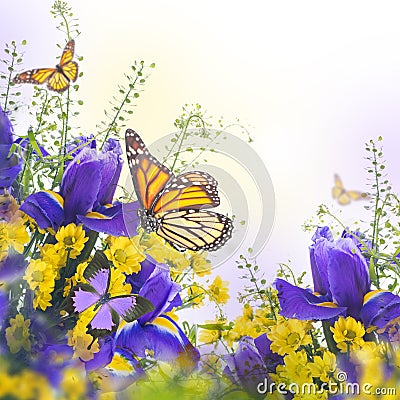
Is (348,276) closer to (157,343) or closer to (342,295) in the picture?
(342,295)

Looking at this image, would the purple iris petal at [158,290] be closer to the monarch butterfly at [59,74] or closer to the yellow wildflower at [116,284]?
the yellow wildflower at [116,284]

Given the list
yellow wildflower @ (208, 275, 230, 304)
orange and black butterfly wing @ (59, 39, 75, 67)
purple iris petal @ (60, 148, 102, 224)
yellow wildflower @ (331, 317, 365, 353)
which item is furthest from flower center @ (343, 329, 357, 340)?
orange and black butterfly wing @ (59, 39, 75, 67)

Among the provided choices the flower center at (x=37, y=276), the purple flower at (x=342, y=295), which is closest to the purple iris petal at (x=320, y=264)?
the purple flower at (x=342, y=295)

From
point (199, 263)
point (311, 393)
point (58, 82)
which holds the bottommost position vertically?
point (311, 393)

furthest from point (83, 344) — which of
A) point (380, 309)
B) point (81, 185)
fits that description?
point (380, 309)

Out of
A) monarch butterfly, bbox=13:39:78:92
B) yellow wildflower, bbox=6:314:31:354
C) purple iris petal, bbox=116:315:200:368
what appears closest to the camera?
yellow wildflower, bbox=6:314:31:354

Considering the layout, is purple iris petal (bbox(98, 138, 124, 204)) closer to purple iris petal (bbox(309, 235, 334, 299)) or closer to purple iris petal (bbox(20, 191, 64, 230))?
purple iris petal (bbox(20, 191, 64, 230))

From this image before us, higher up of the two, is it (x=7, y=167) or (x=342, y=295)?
(x=7, y=167)

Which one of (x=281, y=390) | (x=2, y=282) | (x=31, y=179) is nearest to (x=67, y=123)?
(x=31, y=179)
